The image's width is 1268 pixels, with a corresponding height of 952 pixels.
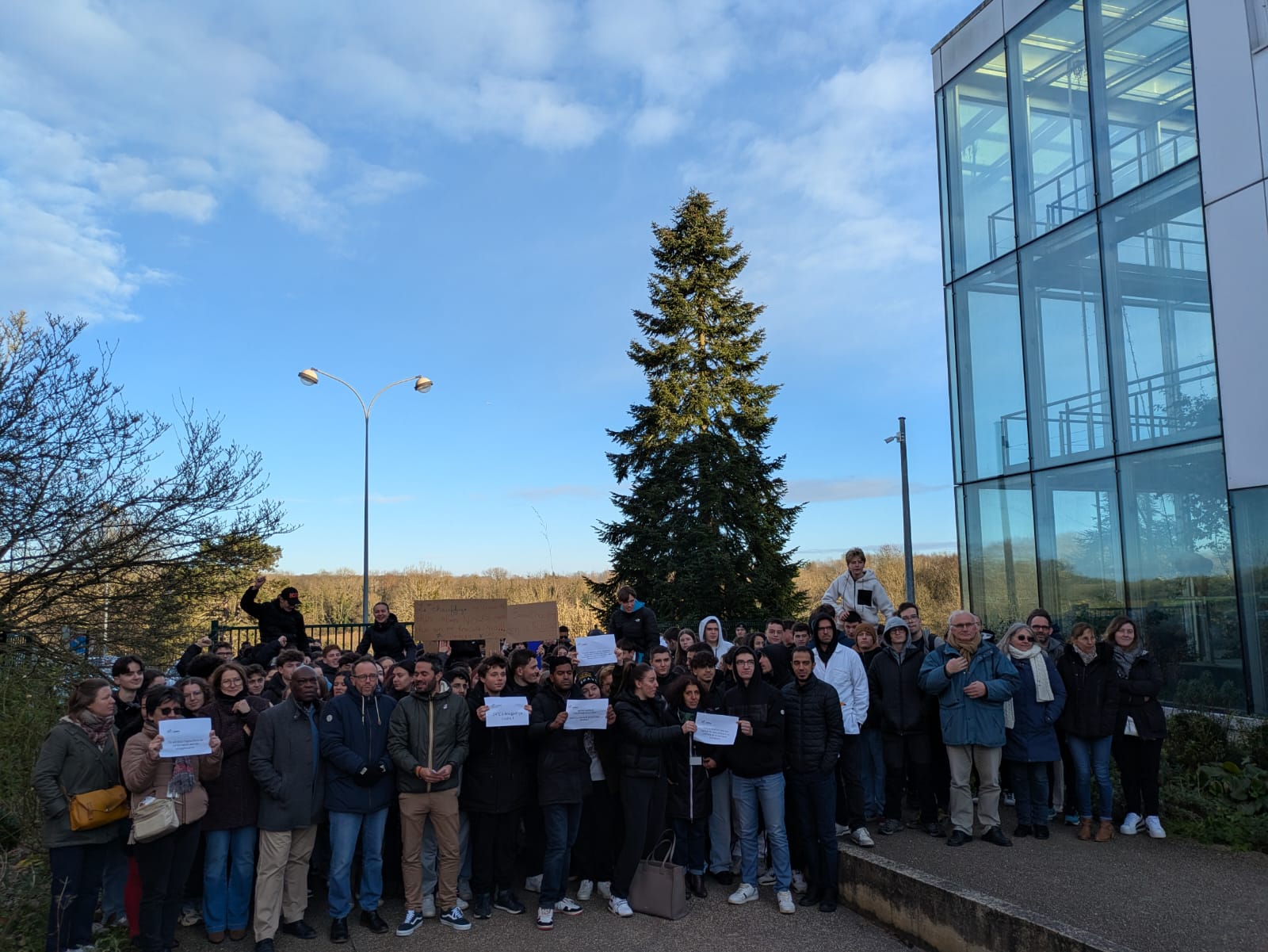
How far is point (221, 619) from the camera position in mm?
13586

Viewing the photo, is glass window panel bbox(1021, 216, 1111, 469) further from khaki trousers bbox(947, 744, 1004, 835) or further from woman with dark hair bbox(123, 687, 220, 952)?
woman with dark hair bbox(123, 687, 220, 952)

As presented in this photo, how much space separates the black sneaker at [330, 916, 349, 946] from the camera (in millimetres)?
6906

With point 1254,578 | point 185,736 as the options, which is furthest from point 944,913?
point 1254,578

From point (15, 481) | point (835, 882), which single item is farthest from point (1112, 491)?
point (15, 481)

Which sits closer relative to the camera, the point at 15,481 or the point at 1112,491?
the point at 15,481

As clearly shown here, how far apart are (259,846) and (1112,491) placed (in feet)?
38.5

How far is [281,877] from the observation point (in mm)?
6875

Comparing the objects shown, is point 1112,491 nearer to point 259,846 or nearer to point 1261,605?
point 1261,605

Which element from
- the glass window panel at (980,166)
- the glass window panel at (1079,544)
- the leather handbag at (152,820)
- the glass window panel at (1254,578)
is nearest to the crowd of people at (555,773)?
the leather handbag at (152,820)

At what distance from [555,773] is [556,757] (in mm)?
121

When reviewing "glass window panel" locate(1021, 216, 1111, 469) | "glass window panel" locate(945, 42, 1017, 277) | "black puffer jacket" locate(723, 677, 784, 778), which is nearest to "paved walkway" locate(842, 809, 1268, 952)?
"black puffer jacket" locate(723, 677, 784, 778)

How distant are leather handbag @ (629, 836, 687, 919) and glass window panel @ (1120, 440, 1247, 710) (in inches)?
299

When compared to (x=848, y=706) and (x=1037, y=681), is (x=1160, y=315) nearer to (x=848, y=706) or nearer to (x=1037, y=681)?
(x=1037, y=681)

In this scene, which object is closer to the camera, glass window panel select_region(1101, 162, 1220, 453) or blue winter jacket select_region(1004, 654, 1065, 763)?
blue winter jacket select_region(1004, 654, 1065, 763)
